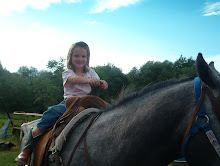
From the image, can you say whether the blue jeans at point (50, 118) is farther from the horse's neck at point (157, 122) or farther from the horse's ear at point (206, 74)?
the horse's ear at point (206, 74)

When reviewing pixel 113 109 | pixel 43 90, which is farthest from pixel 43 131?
pixel 43 90

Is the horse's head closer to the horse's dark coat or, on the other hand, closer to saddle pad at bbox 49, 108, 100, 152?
the horse's dark coat

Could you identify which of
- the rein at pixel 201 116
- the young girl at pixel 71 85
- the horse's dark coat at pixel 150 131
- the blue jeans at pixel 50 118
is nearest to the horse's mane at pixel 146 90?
the horse's dark coat at pixel 150 131

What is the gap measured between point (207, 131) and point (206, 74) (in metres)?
0.41

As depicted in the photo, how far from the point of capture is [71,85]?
3.18 meters

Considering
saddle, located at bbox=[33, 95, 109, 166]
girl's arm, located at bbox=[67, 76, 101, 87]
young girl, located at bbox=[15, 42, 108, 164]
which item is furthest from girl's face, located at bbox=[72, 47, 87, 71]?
saddle, located at bbox=[33, 95, 109, 166]

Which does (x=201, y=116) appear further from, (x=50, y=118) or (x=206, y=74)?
(x=50, y=118)

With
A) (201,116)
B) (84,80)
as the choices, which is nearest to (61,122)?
(84,80)

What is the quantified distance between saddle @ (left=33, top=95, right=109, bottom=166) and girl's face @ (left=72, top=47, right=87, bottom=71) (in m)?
0.74

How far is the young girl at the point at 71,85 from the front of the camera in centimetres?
266

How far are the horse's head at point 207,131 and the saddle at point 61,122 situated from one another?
1581mm

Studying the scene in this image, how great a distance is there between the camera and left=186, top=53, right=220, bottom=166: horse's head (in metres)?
1.30

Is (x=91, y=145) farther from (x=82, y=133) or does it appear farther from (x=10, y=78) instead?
(x=10, y=78)

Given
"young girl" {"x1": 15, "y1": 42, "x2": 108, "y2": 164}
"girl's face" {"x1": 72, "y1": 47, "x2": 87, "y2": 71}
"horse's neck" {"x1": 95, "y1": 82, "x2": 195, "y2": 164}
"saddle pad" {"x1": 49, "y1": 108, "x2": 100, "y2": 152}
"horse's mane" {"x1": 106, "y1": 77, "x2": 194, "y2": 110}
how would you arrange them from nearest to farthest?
"horse's neck" {"x1": 95, "y1": 82, "x2": 195, "y2": 164} < "horse's mane" {"x1": 106, "y1": 77, "x2": 194, "y2": 110} < "saddle pad" {"x1": 49, "y1": 108, "x2": 100, "y2": 152} < "young girl" {"x1": 15, "y1": 42, "x2": 108, "y2": 164} < "girl's face" {"x1": 72, "y1": 47, "x2": 87, "y2": 71}
